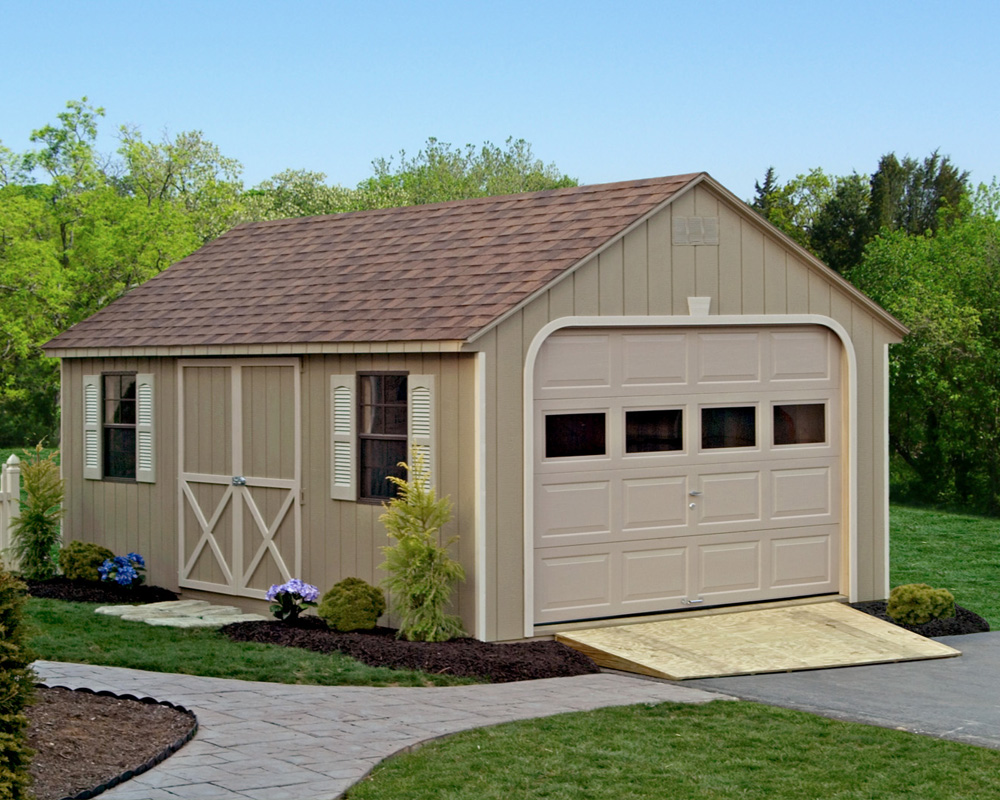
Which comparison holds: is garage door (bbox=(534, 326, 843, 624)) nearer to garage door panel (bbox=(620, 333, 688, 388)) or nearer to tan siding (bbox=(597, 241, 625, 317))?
garage door panel (bbox=(620, 333, 688, 388))

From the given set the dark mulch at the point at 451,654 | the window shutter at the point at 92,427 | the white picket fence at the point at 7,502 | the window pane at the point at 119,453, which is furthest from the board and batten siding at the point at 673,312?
the white picket fence at the point at 7,502

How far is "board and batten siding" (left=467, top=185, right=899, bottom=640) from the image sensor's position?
11.2 meters

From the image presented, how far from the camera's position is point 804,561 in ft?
42.3

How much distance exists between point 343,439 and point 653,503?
2.75 meters

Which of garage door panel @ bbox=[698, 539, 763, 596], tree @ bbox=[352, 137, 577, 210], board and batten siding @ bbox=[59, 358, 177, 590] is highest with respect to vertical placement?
tree @ bbox=[352, 137, 577, 210]

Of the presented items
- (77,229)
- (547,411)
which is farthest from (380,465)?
(77,229)

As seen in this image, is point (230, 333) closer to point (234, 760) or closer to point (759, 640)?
point (759, 640)

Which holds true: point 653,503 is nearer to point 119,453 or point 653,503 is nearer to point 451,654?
point 451,654

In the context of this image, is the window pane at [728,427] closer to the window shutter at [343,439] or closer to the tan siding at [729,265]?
the tan siding at [729,265]

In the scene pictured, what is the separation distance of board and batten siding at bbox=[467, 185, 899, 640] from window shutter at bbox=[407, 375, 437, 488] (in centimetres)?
60

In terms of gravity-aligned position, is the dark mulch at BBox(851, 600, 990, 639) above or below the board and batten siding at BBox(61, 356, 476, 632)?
below

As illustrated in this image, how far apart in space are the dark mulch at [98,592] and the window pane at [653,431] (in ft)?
17.0

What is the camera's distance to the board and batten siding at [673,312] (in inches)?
439

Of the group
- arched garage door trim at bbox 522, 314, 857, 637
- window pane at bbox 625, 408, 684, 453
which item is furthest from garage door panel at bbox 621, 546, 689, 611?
arched garage door trim at bbox 522, 314, 857, 637
